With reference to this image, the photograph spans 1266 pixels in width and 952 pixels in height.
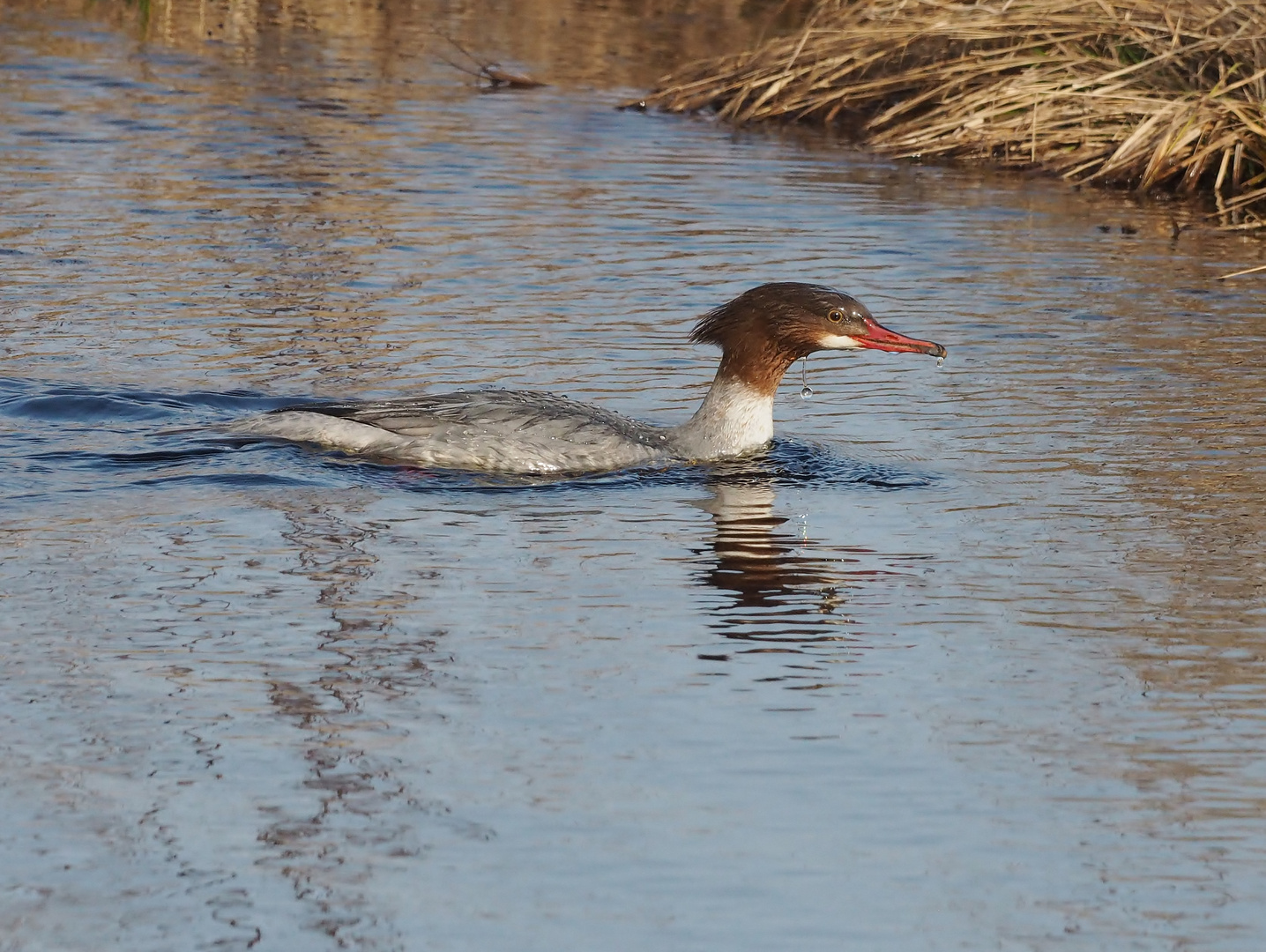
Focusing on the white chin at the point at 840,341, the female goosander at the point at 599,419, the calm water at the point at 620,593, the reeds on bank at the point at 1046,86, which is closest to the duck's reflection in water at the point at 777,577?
the calm water at the point at 620,593

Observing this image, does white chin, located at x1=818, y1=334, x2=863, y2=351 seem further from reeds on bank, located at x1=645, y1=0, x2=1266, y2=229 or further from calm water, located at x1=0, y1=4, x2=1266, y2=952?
reeds on bank, located at x1=645, y1=0, x2=1266, y2=229

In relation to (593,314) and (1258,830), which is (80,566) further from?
(593,314)

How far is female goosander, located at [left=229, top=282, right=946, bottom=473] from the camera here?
841cm

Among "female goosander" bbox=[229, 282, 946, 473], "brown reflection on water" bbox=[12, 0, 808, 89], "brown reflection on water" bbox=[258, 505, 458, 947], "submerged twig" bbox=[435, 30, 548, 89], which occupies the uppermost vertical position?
"brown reflection on water" bbox=[12, 0, 808, 89]

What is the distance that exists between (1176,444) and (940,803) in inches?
162

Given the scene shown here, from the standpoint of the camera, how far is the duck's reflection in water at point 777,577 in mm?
6336

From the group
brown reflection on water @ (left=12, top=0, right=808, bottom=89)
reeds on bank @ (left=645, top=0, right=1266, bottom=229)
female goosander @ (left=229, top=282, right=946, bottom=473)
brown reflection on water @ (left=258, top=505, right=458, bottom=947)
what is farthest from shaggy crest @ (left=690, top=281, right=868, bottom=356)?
brown reflection on water @ (left=12, top=0, right=808, bottom=89)

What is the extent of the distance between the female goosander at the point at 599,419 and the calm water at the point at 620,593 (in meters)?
0.17

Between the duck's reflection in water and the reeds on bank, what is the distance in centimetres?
744

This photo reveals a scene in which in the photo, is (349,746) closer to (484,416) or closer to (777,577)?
(777,577)

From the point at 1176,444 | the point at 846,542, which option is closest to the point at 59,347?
the point at 846,542

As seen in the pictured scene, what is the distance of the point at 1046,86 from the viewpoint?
15094 mm

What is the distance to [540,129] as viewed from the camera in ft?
54.0

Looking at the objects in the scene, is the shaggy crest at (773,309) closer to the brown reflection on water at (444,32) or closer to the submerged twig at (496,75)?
the brown reflection on water at (444,32)
